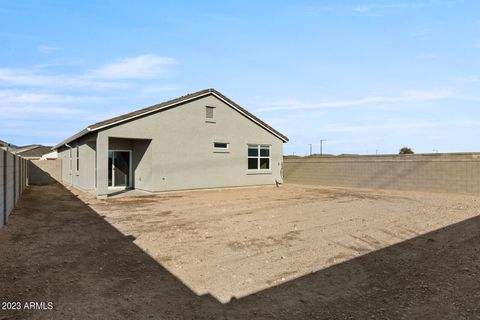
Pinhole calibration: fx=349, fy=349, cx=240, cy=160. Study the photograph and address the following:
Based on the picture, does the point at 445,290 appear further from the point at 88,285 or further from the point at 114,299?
the point at 88,285

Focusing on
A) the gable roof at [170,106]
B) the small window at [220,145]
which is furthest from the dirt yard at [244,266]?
the small window at [220,145]

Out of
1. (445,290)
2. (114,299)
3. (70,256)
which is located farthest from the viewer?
(70,256)

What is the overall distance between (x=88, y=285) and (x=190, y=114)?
15464mm

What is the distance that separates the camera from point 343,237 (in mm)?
8164

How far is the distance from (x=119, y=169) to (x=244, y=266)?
54.1 feet

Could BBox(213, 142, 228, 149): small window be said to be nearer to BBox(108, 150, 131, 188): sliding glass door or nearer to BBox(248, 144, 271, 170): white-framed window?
BBox(248, 144, 271, 170): white-framed window

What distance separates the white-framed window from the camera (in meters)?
23.0

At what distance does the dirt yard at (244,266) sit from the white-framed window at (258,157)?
1197 cm

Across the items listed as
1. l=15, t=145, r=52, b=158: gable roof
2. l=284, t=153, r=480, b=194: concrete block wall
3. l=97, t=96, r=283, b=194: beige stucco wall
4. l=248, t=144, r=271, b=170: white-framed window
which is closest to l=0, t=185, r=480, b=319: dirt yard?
l=97, t=96, r=283, b=194: beige stucco wall

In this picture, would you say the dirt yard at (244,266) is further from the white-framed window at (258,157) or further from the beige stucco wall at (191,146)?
the white-framed window at (258,157)

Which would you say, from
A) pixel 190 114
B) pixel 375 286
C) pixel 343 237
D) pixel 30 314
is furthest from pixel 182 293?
pixel 190 114

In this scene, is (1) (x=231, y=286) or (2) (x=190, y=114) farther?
(2) (x=190, y=114)

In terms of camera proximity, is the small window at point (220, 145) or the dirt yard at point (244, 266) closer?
the dirt yard at point (244, 266)

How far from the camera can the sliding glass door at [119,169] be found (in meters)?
20.5
